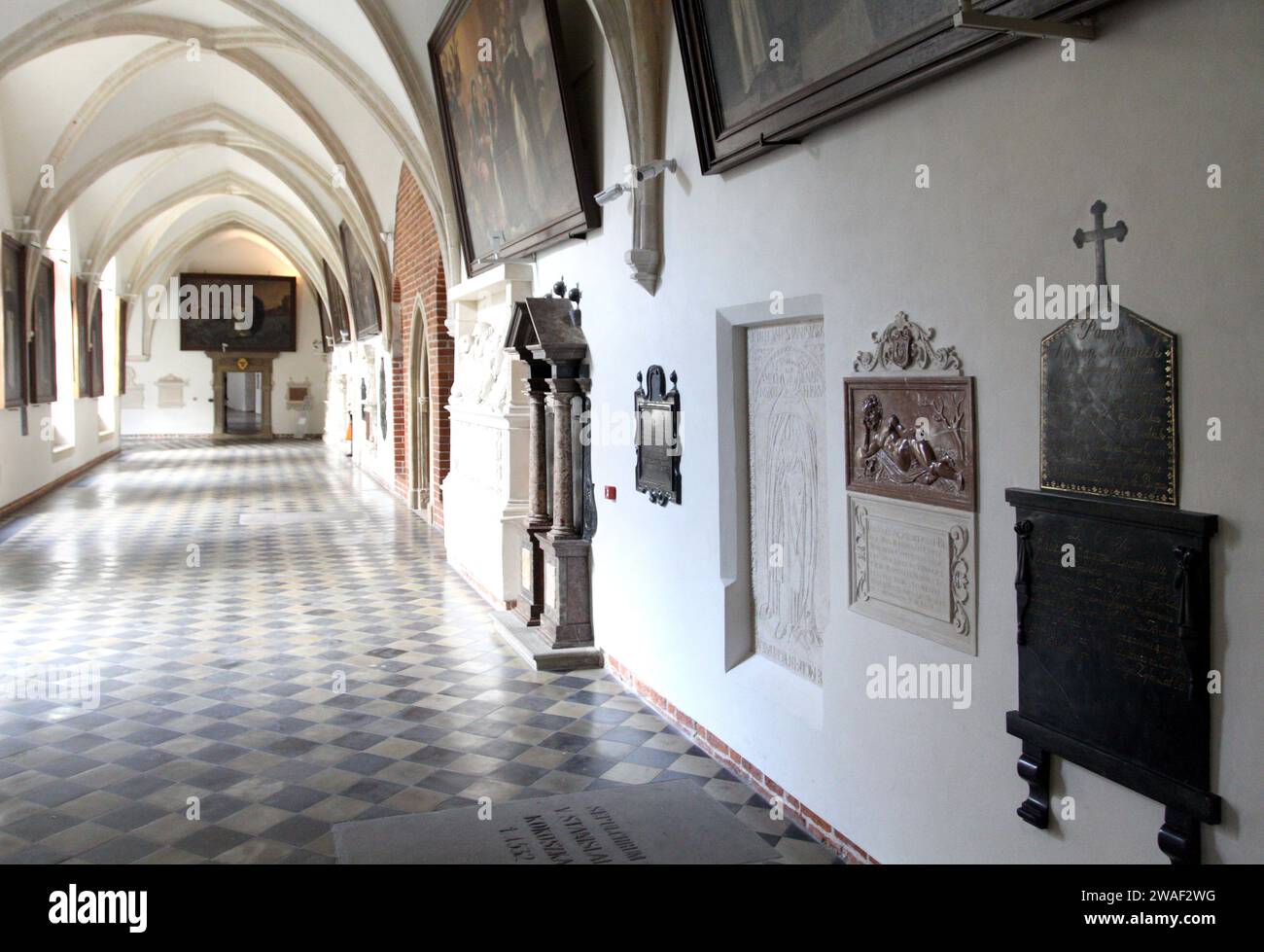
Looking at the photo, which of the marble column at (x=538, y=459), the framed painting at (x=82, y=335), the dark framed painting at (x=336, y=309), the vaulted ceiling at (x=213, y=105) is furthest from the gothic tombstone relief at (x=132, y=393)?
the marble column at (x=538, y=459)

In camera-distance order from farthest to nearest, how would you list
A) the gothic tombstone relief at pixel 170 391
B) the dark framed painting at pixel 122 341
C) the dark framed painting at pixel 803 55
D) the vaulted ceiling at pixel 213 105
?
the gothic tombstone relief at pixel 170 391 → the dark framed painting at pixel 122 341 → the vaulted ceiling at pixel 213 105 → the dark framed painting at pixel 803 55

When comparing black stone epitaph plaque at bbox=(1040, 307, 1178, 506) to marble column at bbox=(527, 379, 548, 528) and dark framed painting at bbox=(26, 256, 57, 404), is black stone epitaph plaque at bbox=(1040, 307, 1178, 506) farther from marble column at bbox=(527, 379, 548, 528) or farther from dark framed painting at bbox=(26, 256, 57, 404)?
dark framed painting at bbox=(26, 256, 57, 404)

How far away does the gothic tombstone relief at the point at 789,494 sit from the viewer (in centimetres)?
432

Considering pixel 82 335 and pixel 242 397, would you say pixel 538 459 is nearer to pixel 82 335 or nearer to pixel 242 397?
pixel 82 335

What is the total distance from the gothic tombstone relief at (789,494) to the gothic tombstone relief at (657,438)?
0.64 metres

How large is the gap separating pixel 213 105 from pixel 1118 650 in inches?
650

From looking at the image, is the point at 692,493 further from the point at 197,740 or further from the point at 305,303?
the point at 305,303

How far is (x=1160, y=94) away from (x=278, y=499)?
14873 mm

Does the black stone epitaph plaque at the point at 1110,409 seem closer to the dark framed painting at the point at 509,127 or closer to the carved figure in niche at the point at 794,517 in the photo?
the carved figure in niche at the point at 794,517

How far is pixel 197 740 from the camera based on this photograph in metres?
5.20

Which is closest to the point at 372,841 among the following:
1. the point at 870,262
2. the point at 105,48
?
the point at 870,262

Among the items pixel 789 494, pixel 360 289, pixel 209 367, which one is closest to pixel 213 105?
pixel 360 289

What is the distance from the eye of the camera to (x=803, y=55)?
3.80 meters

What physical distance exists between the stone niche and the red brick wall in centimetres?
145
